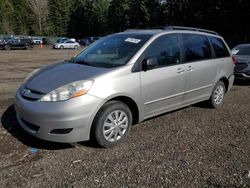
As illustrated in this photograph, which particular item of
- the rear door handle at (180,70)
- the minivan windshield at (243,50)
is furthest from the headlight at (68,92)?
the minivan windshield at (243,50)

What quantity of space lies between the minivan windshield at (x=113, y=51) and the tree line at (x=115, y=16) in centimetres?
3500

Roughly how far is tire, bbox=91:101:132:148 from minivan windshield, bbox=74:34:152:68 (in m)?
0.69

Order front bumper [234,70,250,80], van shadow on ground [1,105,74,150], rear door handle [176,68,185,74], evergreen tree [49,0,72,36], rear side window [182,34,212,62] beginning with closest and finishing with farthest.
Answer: van shadow on ground [1,105,74,150], rear door handle [176,68,185,74], rear side window [182,34,212,62], front bumper [234,70,250,80], evergreen tree [49,0,72,36]

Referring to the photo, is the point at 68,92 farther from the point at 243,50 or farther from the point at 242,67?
the point at 243,50

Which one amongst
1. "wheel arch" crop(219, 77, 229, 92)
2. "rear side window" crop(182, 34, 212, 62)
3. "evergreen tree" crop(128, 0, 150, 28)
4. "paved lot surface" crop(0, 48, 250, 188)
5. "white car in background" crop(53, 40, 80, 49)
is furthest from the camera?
"evergreen tree" crop(128, 0, 150, 28)

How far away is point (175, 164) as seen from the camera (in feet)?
13.1

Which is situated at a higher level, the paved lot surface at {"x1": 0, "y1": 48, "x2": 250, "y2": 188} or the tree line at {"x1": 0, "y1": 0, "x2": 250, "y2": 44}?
the tree line at {"x1": 0, "y1": 0, "x2": 250, "y2": 44}

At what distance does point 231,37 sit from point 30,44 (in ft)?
90.5

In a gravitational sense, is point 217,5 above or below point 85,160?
above

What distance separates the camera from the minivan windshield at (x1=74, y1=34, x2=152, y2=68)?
4803 millimetres

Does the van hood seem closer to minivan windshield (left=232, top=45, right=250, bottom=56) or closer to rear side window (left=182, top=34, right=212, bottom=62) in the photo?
rear side window (left=182, top=34, right=212, bottom=62)

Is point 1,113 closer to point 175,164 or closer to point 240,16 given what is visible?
point 175,164

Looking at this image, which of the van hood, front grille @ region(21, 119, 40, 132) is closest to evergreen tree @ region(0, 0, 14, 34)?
the van hood

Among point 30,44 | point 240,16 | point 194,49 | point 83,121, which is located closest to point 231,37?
point 240,16
